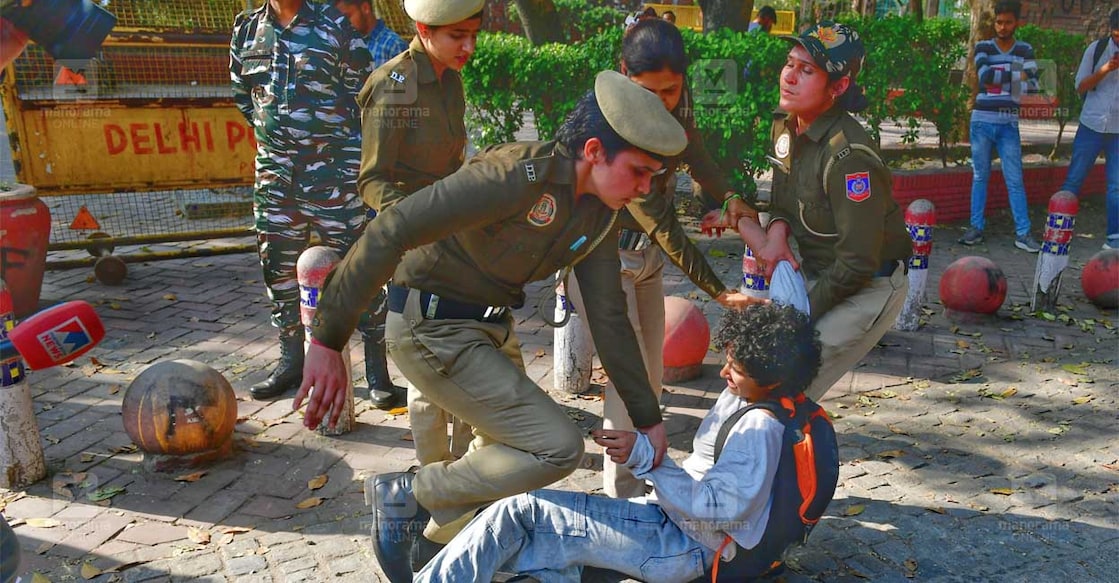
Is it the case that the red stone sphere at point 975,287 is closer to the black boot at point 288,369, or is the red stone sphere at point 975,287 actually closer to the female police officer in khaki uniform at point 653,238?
the female police officer in khaki uniform at point 653,238

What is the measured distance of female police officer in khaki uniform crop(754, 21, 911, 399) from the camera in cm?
393

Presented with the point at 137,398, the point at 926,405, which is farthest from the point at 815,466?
the point at 137,398

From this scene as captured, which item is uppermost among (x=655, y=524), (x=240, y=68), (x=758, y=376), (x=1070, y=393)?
(x=240, y=68)

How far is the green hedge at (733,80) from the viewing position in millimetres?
8789

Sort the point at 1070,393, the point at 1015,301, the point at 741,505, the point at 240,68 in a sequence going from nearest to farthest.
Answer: the point at 741,505, the point at 240,68, the point at 1070,393, the point at 1015,301

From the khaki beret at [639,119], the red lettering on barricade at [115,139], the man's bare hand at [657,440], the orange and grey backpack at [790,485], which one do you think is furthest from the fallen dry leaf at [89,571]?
the red lettering on barricade at [115,139]

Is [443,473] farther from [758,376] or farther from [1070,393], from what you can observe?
[1070,393]

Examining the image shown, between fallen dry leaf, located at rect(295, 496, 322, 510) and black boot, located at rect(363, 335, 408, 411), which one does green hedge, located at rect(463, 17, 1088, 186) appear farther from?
fallen dry leaf, located at rect(295, 496, 322, 510)

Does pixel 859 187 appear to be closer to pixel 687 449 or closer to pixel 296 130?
pixel 687 449

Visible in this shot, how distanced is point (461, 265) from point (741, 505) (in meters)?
1.25

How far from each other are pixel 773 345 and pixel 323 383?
1534 millimetres

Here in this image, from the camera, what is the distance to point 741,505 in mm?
3074

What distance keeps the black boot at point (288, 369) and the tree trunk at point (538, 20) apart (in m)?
5.72

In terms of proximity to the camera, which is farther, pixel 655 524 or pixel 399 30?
pixel 399 30
